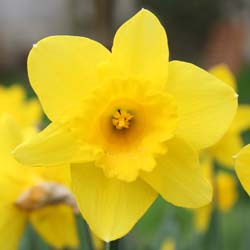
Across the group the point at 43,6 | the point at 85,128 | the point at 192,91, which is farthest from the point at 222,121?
the point at 43,6

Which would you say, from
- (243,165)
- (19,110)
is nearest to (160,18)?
(19,110)

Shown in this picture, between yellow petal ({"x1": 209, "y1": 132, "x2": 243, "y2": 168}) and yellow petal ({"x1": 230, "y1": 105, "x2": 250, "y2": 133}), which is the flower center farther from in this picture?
yellow petal ({"x1": 230, "y1": 105, "x2": 250, "y2": 133})

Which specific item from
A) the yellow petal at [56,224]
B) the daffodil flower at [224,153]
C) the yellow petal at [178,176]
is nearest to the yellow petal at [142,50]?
the yellow petal at [178,176]

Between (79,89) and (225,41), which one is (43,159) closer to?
(79,89)

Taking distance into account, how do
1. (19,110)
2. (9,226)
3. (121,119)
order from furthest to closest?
(19,110) < (9,226) < (121,119)

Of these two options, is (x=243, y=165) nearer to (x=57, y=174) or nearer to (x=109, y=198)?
(x=109, y=198)

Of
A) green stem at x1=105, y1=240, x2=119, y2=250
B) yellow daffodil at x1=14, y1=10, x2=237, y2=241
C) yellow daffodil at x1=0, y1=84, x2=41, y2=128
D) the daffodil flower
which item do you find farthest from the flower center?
yellow daffodil at x1=0, y1=84, x2=41, y2=128

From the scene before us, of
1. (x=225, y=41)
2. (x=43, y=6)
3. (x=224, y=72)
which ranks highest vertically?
(x=224, y=72)
